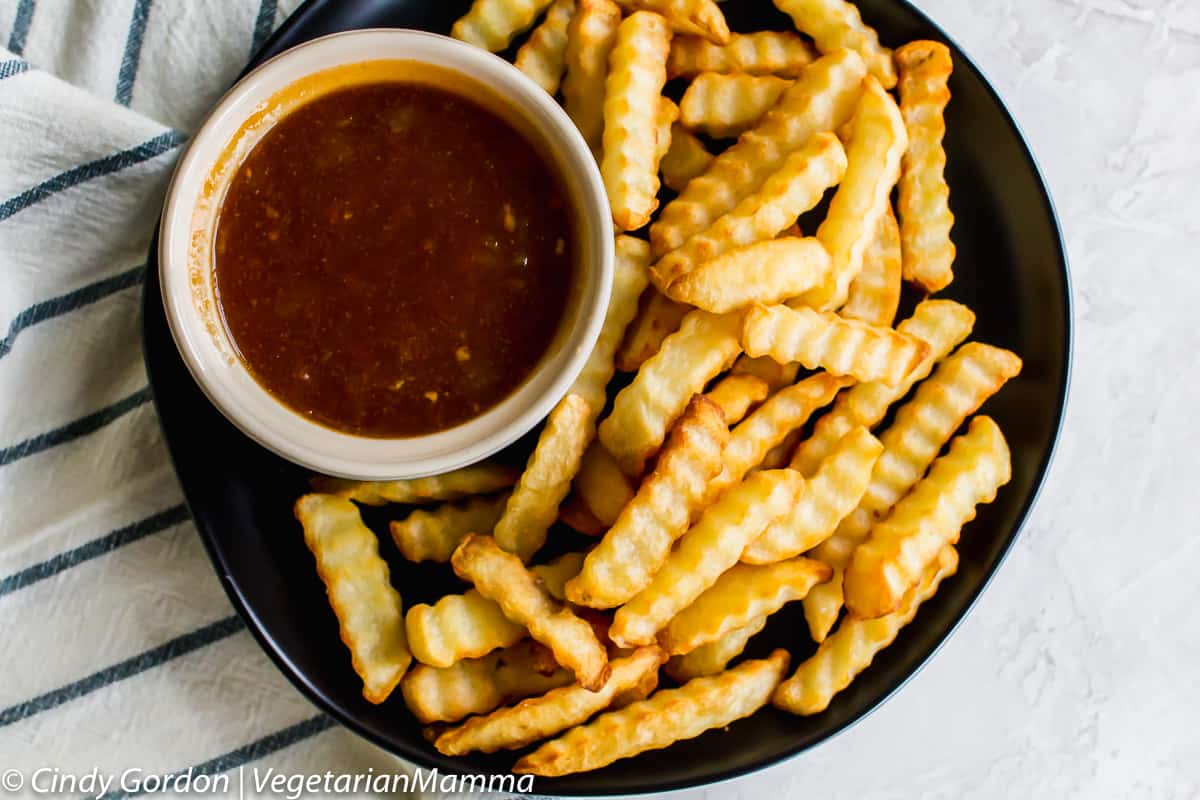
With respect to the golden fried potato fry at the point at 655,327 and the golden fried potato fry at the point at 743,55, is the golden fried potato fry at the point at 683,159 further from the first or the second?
the golden fried potato fry at the point at 655,327

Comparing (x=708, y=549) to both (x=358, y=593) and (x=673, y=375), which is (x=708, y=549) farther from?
(x=358, y=593)

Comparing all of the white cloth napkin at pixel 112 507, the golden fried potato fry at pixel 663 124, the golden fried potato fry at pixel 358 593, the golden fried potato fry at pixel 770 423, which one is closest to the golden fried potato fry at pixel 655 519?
the golden fried potato fry at pixel 770 423

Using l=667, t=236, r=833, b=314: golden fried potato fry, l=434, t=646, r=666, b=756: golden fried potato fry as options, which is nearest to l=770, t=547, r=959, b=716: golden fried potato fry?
l=434, t=646, r=666, b=756: golden fried potato fry

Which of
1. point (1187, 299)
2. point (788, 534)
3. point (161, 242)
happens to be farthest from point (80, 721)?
point (1187, 299)

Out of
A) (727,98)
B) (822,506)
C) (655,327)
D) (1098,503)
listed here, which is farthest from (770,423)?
(1098,503)

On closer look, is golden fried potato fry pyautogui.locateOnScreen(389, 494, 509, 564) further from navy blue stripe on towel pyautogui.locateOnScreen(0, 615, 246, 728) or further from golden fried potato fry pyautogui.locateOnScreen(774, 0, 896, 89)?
golden fried potato fry pyautogui.locateOnScreen(774, 0, 896, 89)

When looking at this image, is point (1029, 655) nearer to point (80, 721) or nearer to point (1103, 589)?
point (1103, 589)
